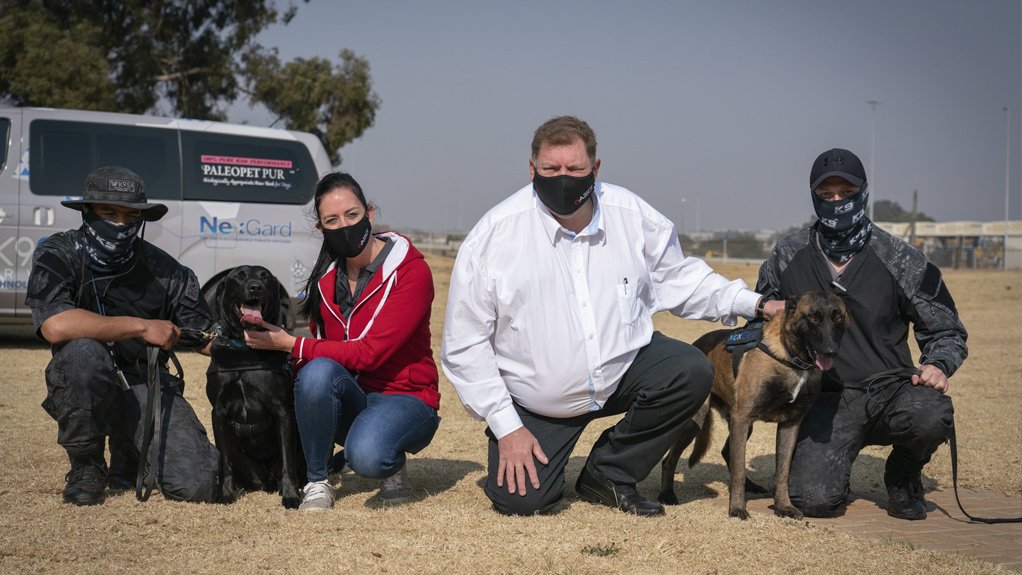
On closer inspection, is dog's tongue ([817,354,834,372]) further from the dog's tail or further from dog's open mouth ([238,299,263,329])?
dog's open mouth ([238,299,263,329])

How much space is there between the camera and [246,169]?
10500 millimetres

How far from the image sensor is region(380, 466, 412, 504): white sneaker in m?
4.60

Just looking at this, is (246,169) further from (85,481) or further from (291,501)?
(291,501)

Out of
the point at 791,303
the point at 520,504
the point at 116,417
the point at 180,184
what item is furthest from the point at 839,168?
the point at 180,184

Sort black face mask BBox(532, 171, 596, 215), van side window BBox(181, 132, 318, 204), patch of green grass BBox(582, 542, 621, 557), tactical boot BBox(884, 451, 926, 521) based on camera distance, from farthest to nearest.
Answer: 1. van side window BBox(181, 132, 318, 204)
2. tactical boot BBox(884, 451, 926, 521)
3. black face mask BBox(532, 171, 596, 215)
4. patch of green grass BBox(582, 542, 621, 557)

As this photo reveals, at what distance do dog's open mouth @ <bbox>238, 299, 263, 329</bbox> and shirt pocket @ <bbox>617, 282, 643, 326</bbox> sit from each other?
1.66 m

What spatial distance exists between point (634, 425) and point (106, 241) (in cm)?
265

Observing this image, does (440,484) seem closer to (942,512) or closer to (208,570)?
(208,570)

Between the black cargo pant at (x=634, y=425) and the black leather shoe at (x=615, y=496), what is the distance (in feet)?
0.14

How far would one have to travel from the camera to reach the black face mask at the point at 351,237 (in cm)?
449

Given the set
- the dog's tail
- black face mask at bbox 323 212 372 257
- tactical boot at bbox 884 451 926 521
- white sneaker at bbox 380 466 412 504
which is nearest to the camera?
black face mask at bbox 323 212 372 257

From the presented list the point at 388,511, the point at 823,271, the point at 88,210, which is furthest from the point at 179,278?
the point at 823,271

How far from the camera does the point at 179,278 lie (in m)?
4.83

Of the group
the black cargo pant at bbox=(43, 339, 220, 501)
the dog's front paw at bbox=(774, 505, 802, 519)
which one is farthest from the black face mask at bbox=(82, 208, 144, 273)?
the dog's front paw at bbox=(774, 505, 802, 519)
